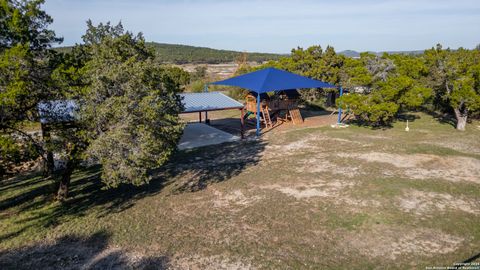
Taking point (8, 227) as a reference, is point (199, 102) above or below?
above

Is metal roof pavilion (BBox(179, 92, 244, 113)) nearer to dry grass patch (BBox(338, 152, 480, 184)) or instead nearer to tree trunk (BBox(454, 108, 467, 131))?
dry grass patch (BBox(338, 152, 480, 184))

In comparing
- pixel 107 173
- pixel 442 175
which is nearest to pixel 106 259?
pixel 107 173

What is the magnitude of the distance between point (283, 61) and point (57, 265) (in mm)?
29349

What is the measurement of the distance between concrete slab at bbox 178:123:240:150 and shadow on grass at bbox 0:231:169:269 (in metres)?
10.9

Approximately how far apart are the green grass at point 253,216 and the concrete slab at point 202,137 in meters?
2.90

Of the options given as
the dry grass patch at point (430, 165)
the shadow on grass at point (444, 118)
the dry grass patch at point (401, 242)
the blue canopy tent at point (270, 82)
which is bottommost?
the dry grass patch at point (401, 242)

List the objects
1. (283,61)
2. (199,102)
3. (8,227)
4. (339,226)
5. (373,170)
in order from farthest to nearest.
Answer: (283,61) → (199,102) → (373,170) → (8,227) → (339,226)

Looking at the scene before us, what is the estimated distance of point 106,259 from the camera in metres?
8.70

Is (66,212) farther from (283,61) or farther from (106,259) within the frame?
(283,61)

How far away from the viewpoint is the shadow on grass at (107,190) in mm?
11453

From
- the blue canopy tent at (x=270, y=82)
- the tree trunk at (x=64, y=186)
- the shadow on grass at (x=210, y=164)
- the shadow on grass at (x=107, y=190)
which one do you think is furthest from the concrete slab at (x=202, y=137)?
the tree trunk at (x=64, y=186)

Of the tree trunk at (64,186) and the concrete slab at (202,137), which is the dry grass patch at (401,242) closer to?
the tree trunk at (64,186)

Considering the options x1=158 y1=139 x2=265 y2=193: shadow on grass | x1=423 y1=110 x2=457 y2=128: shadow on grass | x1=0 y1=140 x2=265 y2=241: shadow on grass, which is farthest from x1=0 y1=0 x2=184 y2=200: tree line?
x1=423 y1=110 x2=457 y2=128: shadow on grass

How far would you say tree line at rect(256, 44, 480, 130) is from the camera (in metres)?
23.0
